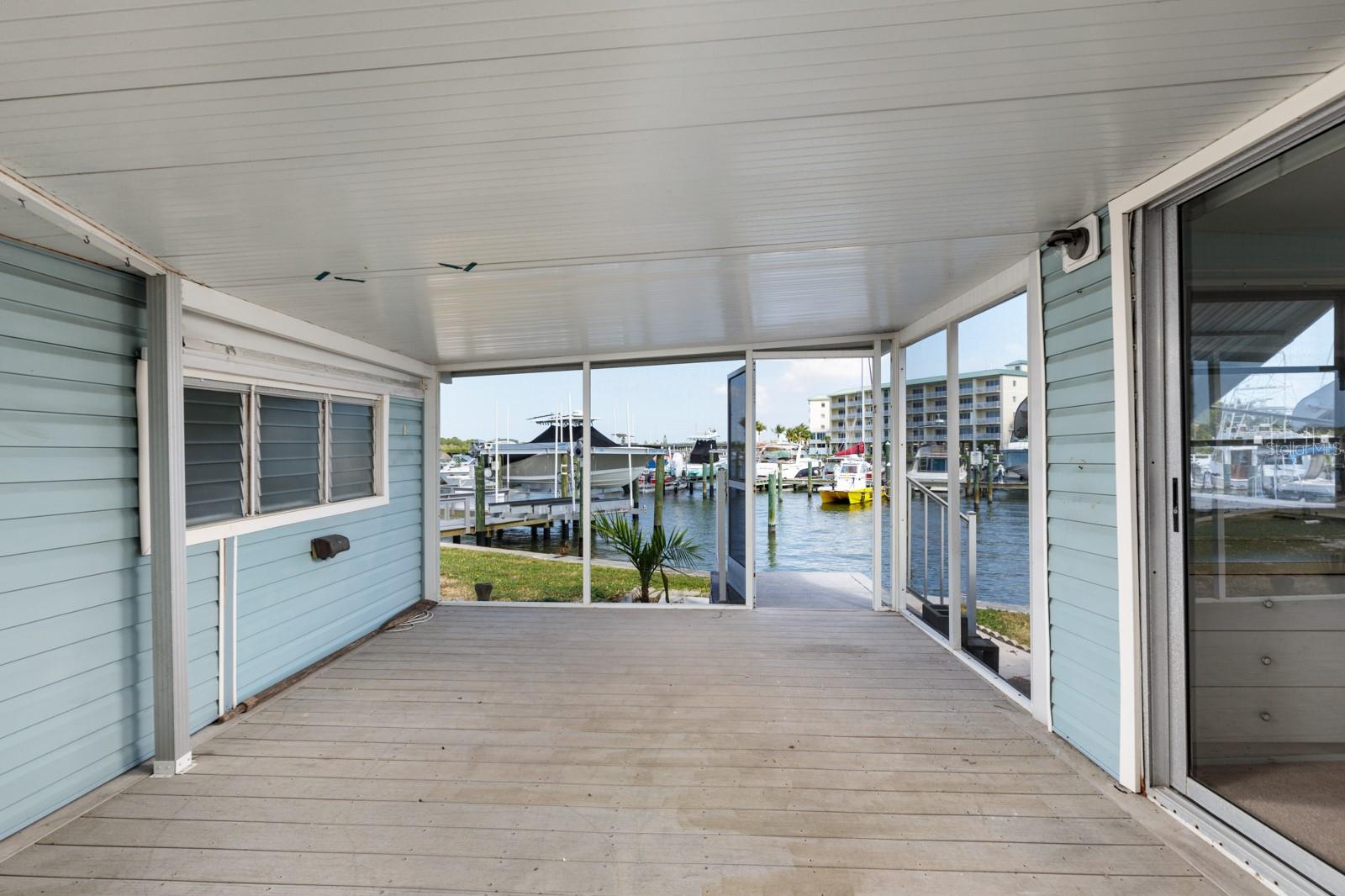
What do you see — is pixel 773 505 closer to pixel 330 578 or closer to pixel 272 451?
pixel 330 578

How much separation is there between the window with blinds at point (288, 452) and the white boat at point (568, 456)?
6.43ft

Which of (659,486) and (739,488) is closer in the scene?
(739,488)

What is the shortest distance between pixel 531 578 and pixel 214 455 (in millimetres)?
4565

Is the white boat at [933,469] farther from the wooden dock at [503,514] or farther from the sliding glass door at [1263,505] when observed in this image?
the wooden dock at [503,514]

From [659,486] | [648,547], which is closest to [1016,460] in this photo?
[648,547]

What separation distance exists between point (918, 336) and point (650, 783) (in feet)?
11.2

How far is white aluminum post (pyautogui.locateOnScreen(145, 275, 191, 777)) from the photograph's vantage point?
2.38 metres

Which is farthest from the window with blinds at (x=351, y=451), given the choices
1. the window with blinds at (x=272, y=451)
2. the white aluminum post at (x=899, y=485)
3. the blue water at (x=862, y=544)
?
the white aluminum post at (x=899, y=485)

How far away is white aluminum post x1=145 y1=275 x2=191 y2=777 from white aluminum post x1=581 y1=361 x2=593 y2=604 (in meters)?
2.82

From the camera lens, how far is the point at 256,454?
3.32 m

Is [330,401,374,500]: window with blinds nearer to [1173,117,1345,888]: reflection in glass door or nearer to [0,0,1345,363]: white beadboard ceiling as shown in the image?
[0,0,1345,363]: white beadboard ceiling

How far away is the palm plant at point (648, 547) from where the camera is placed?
504 centimetres

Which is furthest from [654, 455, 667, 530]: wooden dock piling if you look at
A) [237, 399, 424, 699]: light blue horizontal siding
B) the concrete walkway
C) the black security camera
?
the black security camera

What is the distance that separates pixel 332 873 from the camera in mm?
1817
